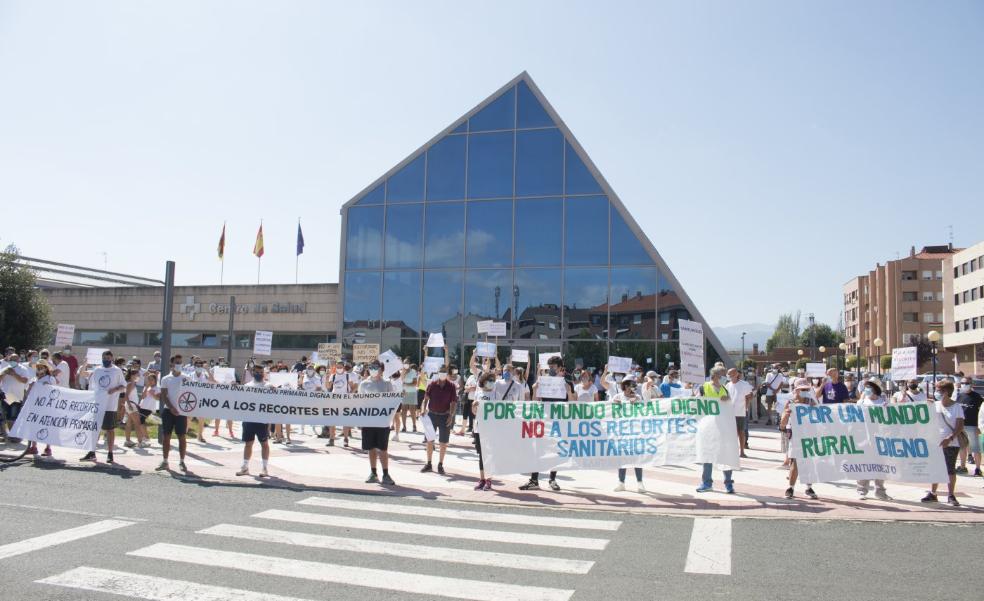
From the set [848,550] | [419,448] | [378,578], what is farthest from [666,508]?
[419,448]

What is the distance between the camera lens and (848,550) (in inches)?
297

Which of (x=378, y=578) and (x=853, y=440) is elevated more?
(x=853, y=440)

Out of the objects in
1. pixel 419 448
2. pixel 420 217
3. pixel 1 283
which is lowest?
pixel 419 448

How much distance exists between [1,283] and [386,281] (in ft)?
59.7

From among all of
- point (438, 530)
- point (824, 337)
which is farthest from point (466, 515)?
point (824, 337)

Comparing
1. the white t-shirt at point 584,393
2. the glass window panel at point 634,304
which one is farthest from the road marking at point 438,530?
the glass window panel at point 634,304

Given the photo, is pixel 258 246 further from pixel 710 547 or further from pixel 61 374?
pixel 710 547

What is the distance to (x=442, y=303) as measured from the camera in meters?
30.9

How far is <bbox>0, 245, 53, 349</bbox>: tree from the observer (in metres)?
32.7

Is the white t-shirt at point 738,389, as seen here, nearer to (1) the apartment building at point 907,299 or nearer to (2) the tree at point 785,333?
(1) the apartment building at point 907,299

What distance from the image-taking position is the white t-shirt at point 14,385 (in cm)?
1466

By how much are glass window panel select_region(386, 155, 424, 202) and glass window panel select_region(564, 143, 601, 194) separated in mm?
6693

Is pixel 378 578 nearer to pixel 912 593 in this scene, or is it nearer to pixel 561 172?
pixel 912 593

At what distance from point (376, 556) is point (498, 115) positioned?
26.1 m
